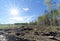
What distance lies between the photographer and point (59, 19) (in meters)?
21.6

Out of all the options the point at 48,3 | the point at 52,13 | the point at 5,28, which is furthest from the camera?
the point at 5,28

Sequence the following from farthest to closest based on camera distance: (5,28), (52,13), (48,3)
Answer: (5,28), (52,13), (48,3)

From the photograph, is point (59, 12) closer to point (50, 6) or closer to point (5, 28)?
point (50, 6)

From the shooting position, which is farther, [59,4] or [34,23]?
[34,23]

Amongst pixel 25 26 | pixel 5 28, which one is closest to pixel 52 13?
pixel 25 26

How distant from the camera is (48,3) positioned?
61.4 feet

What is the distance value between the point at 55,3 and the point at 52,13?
2.81 meters

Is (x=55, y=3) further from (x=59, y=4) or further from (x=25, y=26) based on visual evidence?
(x=25, y=26)

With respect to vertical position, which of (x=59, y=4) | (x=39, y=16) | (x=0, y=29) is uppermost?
(x=59, y=4)

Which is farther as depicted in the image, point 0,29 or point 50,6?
point 0,29

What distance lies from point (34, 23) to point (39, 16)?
80.0 inches

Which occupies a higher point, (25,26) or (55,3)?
(55,3)

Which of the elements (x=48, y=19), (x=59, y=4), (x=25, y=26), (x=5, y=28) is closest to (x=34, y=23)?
(x=25, y=26)

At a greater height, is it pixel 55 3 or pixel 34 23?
pixel 55 3
